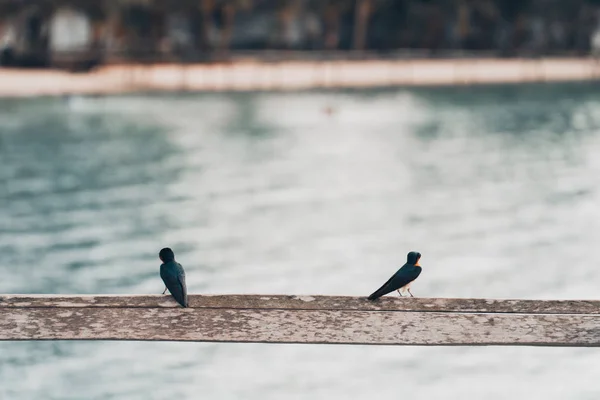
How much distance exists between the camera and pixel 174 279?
630 centimetres

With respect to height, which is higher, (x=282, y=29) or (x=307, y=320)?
(x=282, y=29)

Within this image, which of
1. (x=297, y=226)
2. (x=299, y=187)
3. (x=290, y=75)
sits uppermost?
(x=290, y=75)

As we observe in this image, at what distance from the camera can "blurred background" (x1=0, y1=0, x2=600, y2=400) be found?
14.8 metres

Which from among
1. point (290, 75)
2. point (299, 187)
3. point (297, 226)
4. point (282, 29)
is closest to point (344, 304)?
point (297, 226)

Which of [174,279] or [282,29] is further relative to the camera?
[282,29]

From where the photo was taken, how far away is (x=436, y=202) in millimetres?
38594

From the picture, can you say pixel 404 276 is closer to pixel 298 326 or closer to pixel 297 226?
pixel 298 326

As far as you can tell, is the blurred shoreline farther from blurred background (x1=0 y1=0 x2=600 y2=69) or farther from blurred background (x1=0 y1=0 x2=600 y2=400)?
blurred background (x1=0 y1=0 x2=600 y2=69)

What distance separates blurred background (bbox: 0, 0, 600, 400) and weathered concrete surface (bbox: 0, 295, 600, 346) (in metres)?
7.76

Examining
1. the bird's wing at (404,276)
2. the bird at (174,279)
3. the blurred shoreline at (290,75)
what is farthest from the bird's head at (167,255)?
the blurred shoreline at (290,75)

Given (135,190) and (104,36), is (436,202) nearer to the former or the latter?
(135,190)

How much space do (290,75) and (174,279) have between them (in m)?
93.2

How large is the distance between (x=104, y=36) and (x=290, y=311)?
93114mm

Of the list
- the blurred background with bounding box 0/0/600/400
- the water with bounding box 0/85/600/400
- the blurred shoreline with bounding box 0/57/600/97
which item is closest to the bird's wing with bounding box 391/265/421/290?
the water with bounding box 0/85/600/400
